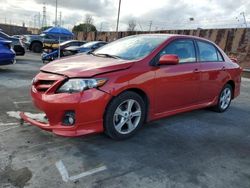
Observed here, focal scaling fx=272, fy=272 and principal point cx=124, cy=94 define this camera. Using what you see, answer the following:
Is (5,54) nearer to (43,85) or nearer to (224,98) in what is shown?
(43,85)

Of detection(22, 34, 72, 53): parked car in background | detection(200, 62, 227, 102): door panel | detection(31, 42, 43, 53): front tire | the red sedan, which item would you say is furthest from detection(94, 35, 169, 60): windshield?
detection(31, 42, 43, 53): front tire

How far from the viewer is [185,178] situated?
285 centimetres

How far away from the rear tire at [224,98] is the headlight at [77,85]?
325 centimetres

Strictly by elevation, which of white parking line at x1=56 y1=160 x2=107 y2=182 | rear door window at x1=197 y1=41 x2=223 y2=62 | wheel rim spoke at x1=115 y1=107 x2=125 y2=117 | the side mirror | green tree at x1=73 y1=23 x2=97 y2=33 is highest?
green tree at x1=73 y1=23 x2=97 y2=33

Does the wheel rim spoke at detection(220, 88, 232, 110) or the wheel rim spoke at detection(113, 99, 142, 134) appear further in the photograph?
the wheel rim spoke at detection(220, 88, 232, 110)

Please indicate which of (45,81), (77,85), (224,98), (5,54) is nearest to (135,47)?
(77,85)

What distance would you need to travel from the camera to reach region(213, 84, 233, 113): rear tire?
5.63m

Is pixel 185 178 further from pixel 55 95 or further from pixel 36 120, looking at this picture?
pixel 36 120

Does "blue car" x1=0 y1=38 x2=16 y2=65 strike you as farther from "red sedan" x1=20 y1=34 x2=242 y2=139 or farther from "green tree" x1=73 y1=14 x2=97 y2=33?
"green tree" x1=73 y1=14 x2=97 y2=33

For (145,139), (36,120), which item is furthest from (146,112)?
(36,120)

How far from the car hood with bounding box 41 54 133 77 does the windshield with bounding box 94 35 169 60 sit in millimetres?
333

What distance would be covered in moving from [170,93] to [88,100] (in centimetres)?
152

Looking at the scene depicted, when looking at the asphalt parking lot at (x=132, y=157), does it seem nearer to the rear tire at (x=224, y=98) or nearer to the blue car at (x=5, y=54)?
the rear tire at (x=224, y=98)

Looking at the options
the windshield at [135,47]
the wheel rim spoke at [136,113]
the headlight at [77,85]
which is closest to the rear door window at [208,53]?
the windshield at [135,47]
